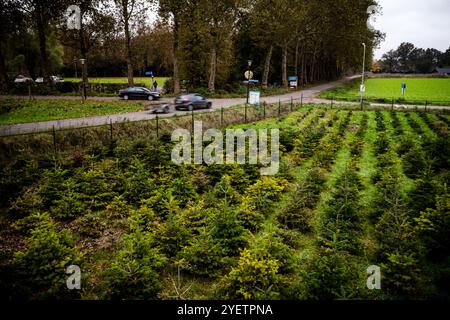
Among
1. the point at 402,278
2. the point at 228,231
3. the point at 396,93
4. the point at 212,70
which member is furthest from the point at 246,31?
the point at 402,278

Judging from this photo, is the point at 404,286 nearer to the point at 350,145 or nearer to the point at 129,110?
the point at 350,145

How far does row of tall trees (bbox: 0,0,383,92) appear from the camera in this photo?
40750 millimetres

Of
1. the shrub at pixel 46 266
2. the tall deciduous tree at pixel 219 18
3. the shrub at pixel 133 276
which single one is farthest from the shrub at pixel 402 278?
the tall deciduous tree at pixel 219 18

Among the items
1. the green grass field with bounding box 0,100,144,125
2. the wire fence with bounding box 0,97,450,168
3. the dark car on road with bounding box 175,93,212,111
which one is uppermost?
the dark car on road with bounding box 175,93,212,111

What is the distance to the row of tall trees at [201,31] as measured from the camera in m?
40.8

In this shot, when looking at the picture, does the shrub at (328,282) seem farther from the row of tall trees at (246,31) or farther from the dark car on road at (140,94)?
the row of tall trees at (246,31)

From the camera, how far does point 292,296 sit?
7324mm

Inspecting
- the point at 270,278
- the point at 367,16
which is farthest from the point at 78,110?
the point at 367,16

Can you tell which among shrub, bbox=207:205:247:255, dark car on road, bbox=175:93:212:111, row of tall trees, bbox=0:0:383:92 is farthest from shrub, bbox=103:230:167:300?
row of tall trees, bbox=0:0:383:92

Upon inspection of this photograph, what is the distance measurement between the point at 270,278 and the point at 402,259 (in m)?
3.03

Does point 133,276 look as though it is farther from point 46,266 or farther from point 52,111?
point 52,111

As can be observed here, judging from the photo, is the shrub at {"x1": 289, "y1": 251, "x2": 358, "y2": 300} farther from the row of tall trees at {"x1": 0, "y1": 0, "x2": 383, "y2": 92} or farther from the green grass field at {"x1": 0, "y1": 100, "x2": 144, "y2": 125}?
the row of tall trees at {"x1": 0, "y1": 0, "x2": 383, "y2": 92}

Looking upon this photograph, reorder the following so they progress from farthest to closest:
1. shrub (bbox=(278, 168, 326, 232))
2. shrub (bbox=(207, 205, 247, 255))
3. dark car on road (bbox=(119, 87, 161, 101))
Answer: dark car on road (bbox=(119, 87, 161, 101)) → shrub (bbox=(278, 168, 326, 232)) → shrub (bbox=(207, 205, 247, 255))

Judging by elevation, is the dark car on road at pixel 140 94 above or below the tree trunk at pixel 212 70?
below
